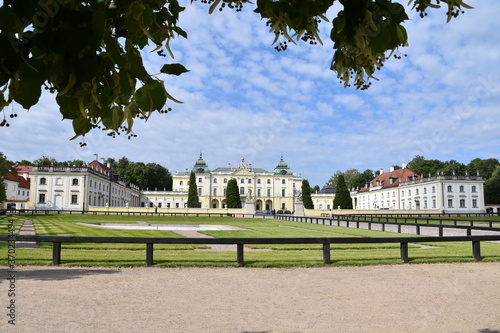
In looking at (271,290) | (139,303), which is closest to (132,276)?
(139,303)

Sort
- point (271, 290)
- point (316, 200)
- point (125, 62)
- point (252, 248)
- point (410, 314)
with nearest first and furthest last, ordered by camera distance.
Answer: point (125, 62)
point (410, 314)
point (271, 290)
point (252, 248)
point (316, 200)

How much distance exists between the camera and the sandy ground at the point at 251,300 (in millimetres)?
5285

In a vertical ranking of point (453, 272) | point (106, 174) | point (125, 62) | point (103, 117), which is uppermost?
point (106, 174)

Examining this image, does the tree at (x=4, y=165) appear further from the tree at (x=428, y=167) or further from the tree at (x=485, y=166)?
the tree at (x=485, y=166)

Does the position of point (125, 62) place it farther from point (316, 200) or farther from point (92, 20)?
point (316, 200)

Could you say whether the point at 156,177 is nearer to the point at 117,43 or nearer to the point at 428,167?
the point at 428,167

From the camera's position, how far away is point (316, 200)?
105 m

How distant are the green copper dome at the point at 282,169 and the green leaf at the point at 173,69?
360ft

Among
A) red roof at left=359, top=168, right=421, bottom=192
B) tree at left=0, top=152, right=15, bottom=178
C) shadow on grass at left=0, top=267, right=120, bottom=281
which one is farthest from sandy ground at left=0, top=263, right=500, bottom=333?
red roof at left=359, top=168, right=421, bottom=192

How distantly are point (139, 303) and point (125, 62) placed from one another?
5.47m

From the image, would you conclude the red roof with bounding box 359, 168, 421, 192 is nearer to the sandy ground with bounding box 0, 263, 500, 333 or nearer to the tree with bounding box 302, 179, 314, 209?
the tree with bounding box 302, 179, 314, 209

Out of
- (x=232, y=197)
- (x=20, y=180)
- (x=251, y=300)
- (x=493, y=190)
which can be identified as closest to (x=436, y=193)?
(x=493, y=190)

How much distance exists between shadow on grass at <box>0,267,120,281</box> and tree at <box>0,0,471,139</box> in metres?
7.65

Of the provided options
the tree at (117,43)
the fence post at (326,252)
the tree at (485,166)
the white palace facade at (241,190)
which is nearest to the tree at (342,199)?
the white palace facade at (241,190)
